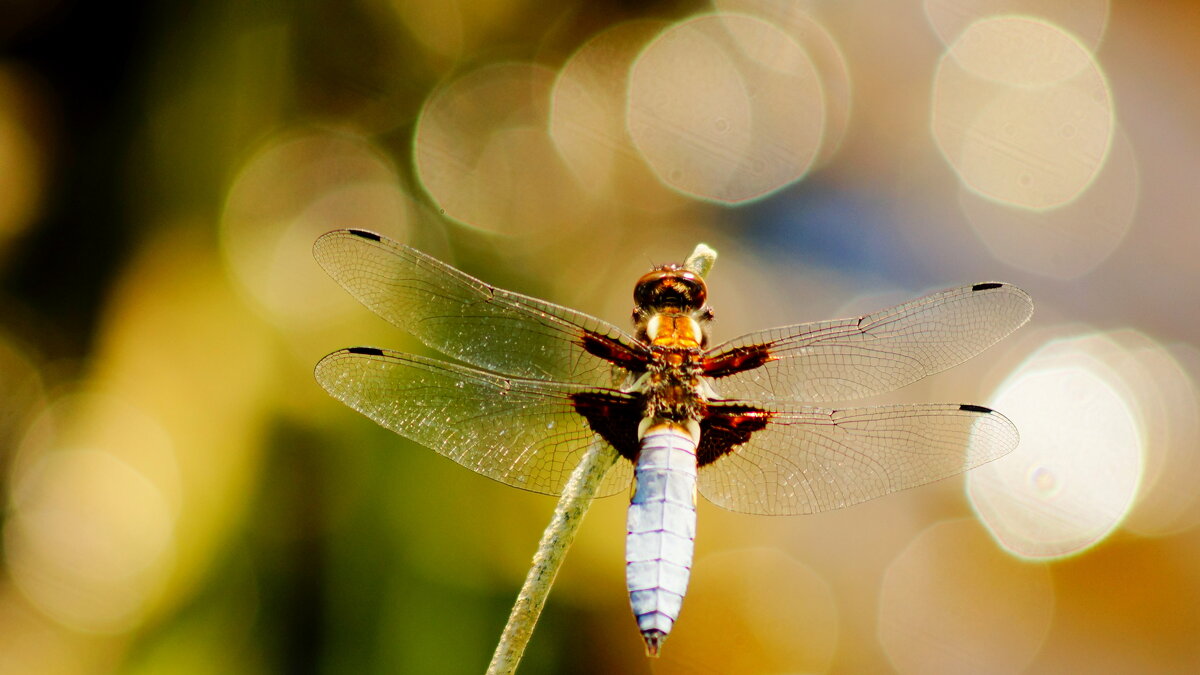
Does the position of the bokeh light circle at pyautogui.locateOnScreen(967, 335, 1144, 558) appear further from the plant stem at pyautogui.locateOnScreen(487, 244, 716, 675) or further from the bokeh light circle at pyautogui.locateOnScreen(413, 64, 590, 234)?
the plant stem at pyautogui.locateOnScreen(487, 244, 716, 675)

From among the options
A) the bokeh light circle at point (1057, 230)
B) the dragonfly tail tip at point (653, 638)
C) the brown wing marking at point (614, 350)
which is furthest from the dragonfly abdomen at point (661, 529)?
the bokeh light circle at point (1057, 230)

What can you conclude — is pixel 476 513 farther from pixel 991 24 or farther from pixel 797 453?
pixel 991 24

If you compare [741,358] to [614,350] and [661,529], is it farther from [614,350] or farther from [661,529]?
[661,529]

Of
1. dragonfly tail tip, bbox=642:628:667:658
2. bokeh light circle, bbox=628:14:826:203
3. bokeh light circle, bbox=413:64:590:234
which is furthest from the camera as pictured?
bokeh light circle, bbox=628:14:826:203

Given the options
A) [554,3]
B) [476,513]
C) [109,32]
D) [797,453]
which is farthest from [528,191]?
[797,453]

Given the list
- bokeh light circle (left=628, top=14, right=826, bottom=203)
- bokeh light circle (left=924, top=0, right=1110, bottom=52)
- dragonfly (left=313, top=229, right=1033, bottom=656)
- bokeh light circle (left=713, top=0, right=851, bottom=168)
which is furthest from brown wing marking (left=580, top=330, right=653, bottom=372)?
bokeh light circle (left=924, top=0, right=1110, bottom=52)

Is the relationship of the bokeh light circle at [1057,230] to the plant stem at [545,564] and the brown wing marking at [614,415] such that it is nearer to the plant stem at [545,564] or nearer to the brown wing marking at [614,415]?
the brown wing marking at [614,415]

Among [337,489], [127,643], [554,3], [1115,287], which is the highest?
[554,3]
